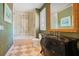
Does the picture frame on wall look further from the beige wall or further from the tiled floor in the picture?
the tiled floor

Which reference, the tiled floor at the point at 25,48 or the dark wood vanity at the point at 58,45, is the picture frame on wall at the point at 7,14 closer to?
the tiled floor at the point at 25,48

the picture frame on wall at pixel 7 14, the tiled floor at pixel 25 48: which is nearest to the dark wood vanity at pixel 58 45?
the tiled floor at pixel 25 48

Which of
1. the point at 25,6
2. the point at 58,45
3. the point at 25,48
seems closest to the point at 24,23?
A: the point at 25,6

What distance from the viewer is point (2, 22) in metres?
1.49

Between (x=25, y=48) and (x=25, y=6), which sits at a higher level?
Result: (x=25, y=6)

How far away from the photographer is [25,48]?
157cm

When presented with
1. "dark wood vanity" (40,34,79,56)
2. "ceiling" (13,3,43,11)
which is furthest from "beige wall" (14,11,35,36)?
"dark wood vanity" (40,34,79,56)

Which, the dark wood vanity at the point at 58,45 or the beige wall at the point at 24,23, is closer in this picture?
the dark wood vanity at the point at 58,45

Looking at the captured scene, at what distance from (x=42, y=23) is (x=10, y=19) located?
44cm

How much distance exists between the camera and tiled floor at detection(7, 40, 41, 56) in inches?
60.3

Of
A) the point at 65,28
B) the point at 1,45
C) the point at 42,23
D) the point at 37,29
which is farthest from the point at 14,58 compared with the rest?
the point at 65,28

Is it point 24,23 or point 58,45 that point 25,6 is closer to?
point 24,23

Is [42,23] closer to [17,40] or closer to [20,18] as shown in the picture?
[20,18]

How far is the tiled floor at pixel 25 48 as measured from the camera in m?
1.53
